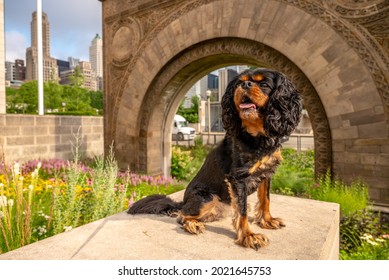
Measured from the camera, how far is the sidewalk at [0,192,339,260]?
2008mm

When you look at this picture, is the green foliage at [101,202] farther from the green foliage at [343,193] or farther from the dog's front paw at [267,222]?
the green foliage at [343,193]

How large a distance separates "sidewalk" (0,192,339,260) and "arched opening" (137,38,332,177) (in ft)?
9.49

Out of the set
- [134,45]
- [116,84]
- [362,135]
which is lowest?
[362,135]

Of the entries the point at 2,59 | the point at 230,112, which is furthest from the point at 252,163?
the point at 2,59

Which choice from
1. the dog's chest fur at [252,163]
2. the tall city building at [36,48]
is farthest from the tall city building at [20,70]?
the dog's chest fur at [252,163]

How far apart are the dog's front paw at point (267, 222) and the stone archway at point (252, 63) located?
3158mm

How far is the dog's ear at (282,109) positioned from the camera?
1.98 meters

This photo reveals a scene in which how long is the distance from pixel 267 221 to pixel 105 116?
713 cm

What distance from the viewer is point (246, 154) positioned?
7.14ft

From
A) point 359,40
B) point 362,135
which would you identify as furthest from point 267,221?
point 359,40

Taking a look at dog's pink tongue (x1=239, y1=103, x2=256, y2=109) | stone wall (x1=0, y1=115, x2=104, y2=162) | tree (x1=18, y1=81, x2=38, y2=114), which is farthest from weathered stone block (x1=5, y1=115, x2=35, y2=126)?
tree (x1=18, y1=81, x2=38, y2=114)

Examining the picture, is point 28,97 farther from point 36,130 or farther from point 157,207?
point 157,207
